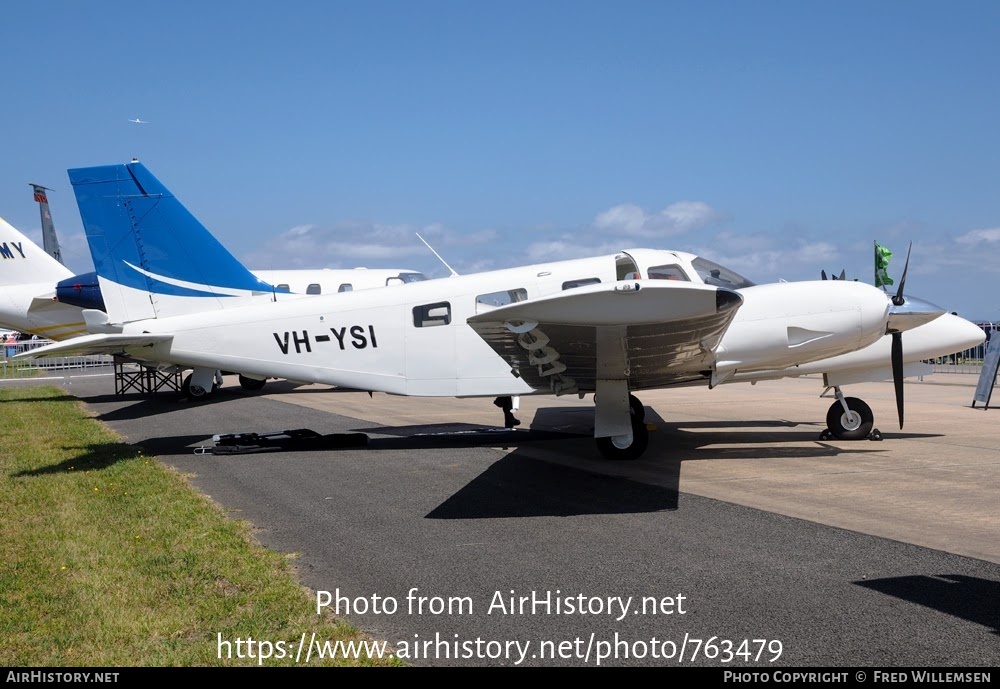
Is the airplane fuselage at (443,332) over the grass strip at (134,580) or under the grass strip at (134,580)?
over

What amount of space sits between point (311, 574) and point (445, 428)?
31.6 ft

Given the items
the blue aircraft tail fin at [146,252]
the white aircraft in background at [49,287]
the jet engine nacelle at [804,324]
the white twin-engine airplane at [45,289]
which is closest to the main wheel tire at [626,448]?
the jet engine nacelle at [804,324]

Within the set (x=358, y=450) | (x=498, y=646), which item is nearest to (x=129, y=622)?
(x=498, y=646)

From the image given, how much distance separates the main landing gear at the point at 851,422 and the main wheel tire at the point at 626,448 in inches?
136

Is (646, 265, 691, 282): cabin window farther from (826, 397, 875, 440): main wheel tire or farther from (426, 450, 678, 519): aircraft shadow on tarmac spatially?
(826, 397, 875, 440): main wheel tire

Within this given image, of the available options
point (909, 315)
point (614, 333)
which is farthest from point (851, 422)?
point (614, 333)

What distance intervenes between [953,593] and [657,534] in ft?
8.00

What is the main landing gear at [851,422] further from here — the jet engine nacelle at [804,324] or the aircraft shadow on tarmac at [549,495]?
the aircraft shadow on tarmac at [549,495]

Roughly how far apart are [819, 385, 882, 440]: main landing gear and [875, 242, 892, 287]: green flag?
1.93 metres

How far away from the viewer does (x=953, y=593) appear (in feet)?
17.2

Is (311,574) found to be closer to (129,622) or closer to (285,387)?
(129,622)

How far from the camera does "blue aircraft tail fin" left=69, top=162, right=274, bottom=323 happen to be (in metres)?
13.5

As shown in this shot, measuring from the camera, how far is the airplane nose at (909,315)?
11242 mm

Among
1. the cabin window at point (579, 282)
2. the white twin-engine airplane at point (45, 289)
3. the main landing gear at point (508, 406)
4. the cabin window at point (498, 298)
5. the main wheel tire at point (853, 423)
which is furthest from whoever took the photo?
the white twin-engine airplane at point (45, 289)
